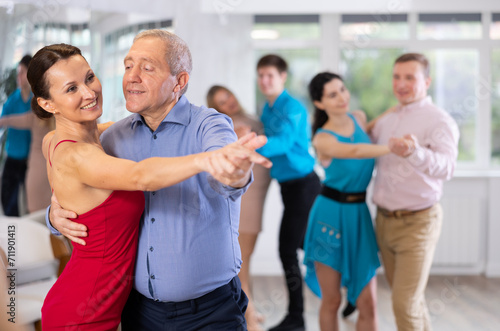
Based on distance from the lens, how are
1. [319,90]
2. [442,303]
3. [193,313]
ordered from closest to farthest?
1. [193,313]
2. [319,90]
3. [442,303]

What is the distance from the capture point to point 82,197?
1557 millimetres

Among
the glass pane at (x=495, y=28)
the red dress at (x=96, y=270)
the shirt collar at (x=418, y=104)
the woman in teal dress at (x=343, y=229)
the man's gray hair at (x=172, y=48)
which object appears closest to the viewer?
the red dress at (x=96, y=270)

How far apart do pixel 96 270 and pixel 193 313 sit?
1.01 feet

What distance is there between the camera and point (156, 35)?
168 centimetres

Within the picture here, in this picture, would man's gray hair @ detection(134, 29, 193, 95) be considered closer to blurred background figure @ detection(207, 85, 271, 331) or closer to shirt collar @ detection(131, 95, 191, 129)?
shirt collar @ detection(131, 95, 191, 129)

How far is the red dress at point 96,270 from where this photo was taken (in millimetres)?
1579

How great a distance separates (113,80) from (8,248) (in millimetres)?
1072

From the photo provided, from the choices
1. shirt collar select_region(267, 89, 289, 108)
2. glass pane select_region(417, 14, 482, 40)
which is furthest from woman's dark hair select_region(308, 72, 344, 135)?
glass pane select_region(417, 14, 482, 40)

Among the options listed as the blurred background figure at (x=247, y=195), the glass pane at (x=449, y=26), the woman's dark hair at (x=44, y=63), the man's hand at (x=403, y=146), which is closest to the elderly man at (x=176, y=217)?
the woman's dark hair at (x=44, y=63)

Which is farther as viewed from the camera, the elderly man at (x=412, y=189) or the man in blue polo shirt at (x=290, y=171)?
the man in blue polo shirt at (x=290, y=171)

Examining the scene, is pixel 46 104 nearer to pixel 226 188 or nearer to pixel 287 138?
pixel 226 188

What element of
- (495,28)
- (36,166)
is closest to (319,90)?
(36,166)

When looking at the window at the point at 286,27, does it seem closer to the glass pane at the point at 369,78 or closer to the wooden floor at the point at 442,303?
the glass pane at the point at 369,78

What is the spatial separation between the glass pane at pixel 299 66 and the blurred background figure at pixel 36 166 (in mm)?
2502
